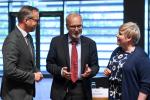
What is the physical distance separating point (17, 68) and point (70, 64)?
480 mm

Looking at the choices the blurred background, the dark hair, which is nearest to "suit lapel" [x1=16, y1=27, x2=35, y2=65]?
the dark hair

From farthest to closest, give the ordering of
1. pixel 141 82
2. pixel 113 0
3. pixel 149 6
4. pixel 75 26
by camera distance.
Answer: pixel 113 0
pixel 149 6
pixel 75 26
pixel 141 82

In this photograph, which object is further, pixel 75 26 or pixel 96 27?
pixel 96 27

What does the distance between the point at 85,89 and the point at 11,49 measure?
73 centimetres

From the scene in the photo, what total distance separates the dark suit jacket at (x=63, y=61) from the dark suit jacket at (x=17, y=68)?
230mm

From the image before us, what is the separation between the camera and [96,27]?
906cm

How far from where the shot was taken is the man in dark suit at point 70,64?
9.11 feet

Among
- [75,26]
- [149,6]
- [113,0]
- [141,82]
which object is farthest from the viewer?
[113,0]

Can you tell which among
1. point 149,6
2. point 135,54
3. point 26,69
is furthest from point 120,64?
point 149,6

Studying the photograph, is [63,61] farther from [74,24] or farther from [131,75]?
[131,75]

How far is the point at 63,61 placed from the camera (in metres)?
2.84

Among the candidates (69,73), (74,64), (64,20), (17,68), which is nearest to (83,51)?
(74,64)

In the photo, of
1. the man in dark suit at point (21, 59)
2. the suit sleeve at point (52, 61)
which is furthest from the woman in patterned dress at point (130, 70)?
the man in dark suit at point (21, 59)

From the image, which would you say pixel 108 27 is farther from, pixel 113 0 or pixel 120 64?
pixel 120 64
